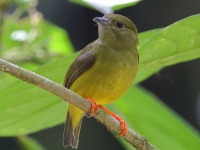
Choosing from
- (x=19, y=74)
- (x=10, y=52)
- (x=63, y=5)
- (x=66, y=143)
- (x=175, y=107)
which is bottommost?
(x=175, y=107)

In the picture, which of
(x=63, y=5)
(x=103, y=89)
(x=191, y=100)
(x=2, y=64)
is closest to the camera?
(x=2, y=64)

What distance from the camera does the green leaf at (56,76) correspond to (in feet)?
6.72

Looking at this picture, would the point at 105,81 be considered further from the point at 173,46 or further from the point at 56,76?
the point at 173,46

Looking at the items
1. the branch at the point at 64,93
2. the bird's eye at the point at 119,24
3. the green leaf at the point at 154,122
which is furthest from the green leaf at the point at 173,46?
the bird's eye at the point at 119,24

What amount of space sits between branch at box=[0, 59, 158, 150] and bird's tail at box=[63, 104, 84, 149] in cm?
75

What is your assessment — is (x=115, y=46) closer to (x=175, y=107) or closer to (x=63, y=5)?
(x=63, y=5)

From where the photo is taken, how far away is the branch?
177 cm

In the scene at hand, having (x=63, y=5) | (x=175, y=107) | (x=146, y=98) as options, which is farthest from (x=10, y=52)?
(x=175, y=107)

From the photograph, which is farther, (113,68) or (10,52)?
(10,52)

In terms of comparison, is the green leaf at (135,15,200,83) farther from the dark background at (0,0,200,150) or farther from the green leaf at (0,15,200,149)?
the dark background at (0,0,200,150)

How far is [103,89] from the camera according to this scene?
2.53 m

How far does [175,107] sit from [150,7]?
4.22ft

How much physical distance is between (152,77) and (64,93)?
488 cm

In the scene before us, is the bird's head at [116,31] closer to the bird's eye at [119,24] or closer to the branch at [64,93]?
the bird's eye at [119,24]
